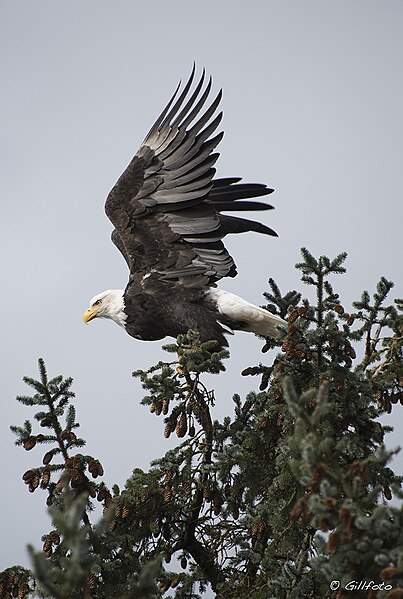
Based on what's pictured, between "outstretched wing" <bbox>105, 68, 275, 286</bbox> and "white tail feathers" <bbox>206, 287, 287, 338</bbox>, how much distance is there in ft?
0.53

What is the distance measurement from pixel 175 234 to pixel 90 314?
50.9 inches

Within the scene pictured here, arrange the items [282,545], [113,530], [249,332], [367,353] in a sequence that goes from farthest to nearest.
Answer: [249,332] → [367,353] → [113,530] → [282,545]

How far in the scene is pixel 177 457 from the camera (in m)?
4.34

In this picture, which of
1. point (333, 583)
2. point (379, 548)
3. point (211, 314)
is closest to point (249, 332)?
point (211, 314)

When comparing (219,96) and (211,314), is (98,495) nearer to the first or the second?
(211,314)

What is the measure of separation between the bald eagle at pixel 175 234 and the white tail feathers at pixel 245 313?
0.01 m

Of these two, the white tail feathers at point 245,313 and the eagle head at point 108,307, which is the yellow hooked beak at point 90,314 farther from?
the white tail feathers at point 245,313

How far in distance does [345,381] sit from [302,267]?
1.96 feet

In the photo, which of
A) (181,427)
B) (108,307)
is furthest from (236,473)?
(108,307)

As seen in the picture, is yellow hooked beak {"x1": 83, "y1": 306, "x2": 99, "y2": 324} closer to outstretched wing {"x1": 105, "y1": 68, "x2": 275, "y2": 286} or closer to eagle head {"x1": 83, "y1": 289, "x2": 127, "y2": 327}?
eagle head {"x1": 83, "y1": 289, "x2": 127, "y2": 327}

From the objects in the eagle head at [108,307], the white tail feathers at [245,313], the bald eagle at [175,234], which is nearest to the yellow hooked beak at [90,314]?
the eagle head at [108,307]

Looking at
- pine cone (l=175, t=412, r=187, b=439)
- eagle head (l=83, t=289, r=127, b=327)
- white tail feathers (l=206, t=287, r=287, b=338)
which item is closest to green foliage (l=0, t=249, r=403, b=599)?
pine cone (l=175, t=412, r=187, b=439)

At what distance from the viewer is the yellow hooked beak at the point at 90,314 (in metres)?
7.06

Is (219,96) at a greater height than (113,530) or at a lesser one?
greater
